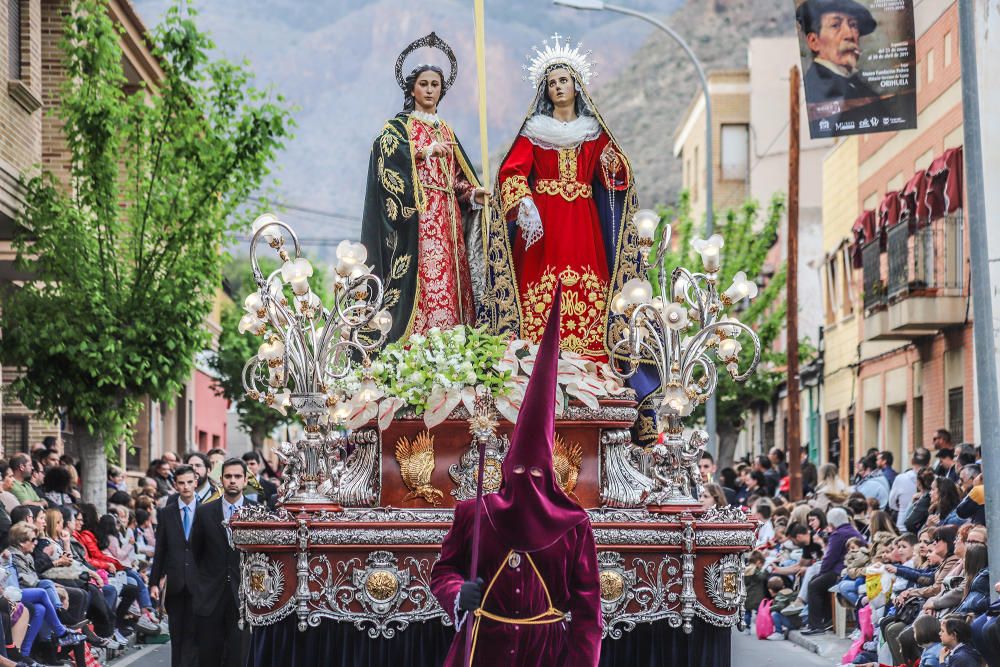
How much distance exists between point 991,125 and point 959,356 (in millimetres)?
7732

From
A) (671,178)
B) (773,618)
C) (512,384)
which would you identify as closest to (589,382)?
(512,384)

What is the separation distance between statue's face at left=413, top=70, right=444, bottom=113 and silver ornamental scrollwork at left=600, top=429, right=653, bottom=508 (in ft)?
8.82

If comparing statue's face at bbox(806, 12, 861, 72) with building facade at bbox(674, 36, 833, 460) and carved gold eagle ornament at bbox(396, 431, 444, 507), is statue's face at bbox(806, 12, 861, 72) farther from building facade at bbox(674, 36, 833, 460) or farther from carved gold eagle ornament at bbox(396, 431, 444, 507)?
building facade at bbox(674, 36, 833, 460)

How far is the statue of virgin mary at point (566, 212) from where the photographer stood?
1167 cm

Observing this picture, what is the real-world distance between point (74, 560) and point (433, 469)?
18.7ft

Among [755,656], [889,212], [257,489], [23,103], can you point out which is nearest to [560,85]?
[257,489]

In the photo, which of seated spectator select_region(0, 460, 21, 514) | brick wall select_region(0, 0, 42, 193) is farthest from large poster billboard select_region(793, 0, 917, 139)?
brick wall select_region(0, 0, 42, 193)

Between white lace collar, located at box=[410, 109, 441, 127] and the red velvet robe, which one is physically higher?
white lace collar, located at box=[410, 109, 441, 127]

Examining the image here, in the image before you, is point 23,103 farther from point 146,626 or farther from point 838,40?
point 838,40

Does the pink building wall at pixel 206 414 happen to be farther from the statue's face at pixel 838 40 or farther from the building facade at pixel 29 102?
the statue's face at pixel 838 40

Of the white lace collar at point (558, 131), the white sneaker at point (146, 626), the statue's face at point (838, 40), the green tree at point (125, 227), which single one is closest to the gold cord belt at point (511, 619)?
the white lace collar at point (558, 131)

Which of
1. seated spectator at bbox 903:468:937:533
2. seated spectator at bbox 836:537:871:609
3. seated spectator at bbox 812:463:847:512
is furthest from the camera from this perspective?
seated spectator at bbox 812:463:847:512

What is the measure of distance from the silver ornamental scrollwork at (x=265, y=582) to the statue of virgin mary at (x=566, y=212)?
2339 millimetres

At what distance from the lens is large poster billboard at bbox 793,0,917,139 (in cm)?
1563
